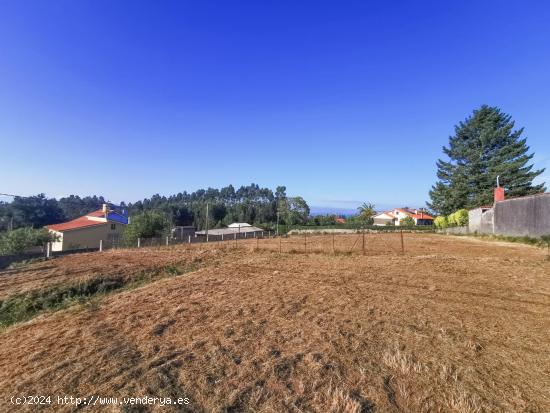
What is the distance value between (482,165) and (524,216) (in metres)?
16.9

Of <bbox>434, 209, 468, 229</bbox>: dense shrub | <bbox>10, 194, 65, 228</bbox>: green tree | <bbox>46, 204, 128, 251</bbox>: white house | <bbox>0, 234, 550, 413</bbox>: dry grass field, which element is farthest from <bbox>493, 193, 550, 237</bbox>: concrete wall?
<bbox>10, 194, 65, 228</bbox>: green tree

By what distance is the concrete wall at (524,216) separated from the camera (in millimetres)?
16062

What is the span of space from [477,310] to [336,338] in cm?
299

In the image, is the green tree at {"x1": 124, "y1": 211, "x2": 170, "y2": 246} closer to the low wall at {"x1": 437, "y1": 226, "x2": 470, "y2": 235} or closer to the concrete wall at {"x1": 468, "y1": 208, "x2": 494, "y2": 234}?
the concrete wall at {"x1": 468, "y1": 208, "x2": 494, "y2": 234}

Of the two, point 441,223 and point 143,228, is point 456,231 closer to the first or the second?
point 441,223

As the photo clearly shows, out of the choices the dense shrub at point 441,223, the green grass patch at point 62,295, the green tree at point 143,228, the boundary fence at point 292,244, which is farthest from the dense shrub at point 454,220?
the green tree at point 143,228

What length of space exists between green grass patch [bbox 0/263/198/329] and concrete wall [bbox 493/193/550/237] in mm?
19928

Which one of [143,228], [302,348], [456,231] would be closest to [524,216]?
[456,231]

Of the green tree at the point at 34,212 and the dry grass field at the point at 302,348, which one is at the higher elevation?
the green tree at the point at 34,212

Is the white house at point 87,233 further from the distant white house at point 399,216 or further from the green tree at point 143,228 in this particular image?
the distant white house at point 399,216

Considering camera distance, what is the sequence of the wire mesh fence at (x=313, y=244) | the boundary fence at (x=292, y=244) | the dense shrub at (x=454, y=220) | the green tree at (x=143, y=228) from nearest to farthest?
the wire mesh fence at (x=313, y=244)
the boundary fence at (x=292, y=244)
the green tree at (x=143, y=228)
the dense shrub at (x=454, y=220)

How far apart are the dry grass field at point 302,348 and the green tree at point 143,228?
2108 cm

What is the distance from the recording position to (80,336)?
3945 millimetres

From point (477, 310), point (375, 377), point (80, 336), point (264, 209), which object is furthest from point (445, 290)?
point (264, 209)
